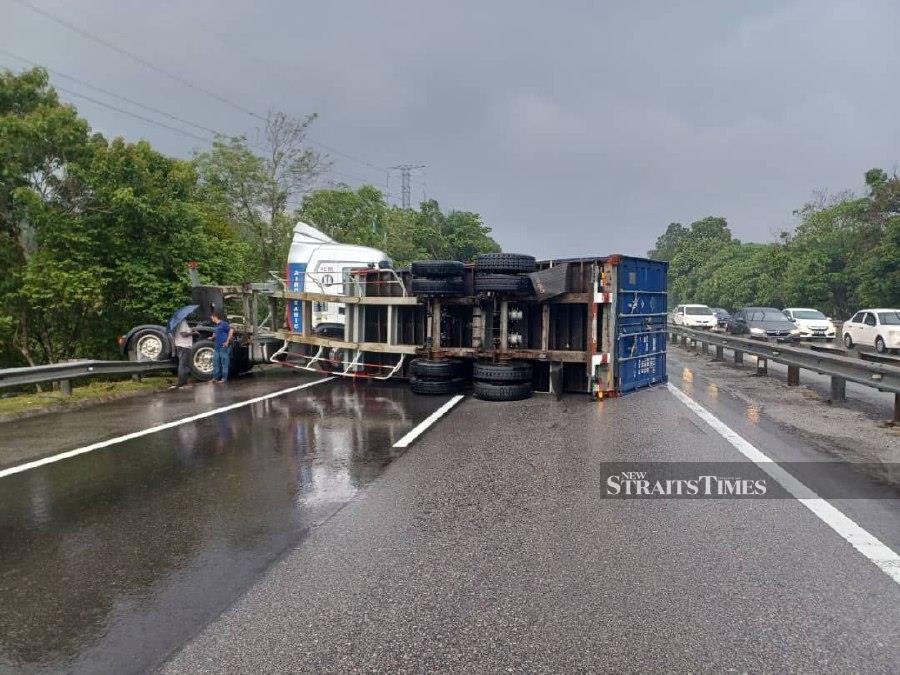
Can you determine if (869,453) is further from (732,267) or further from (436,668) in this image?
(732,267)

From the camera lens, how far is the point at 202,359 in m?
13.6

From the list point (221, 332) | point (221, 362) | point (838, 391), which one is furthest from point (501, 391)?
point (221, 362)

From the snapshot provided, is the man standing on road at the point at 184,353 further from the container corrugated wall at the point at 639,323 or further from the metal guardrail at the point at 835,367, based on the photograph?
the metal guardrail at the point at 835,367

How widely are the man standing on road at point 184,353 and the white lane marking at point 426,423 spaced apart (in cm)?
605

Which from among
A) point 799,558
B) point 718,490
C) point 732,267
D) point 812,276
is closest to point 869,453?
point 718,490

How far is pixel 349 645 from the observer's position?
2.94 m

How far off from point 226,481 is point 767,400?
887 cm

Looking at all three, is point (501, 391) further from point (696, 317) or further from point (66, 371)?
point (696, 317)

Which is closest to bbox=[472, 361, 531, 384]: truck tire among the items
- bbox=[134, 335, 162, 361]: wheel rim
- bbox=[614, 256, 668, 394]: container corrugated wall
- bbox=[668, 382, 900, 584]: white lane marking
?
bbox=[614, 256, 668, 394]: container corrugated wall

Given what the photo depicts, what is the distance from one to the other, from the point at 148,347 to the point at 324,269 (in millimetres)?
4368

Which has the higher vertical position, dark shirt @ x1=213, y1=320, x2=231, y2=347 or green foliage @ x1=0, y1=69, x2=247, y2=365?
green foliage @ x1=0, y1=69, x2=247, y2=365

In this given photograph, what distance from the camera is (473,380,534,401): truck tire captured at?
1045 cm

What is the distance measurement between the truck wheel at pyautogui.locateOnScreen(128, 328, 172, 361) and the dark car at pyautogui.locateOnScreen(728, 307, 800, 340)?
2184 cm

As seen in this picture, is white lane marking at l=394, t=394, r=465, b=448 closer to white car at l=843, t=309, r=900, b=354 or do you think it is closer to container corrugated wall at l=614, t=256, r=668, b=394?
container corrugated wall at l=614, t=256, r=668, b=394
